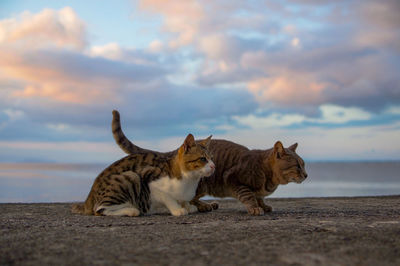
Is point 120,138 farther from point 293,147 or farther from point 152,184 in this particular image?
point 293,147

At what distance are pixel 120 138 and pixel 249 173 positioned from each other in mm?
1925

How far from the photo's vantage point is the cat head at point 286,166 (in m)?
4.75

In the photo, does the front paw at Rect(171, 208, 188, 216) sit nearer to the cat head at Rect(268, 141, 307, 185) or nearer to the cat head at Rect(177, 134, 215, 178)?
the cat head at Rect(177, 134, 215, 178)

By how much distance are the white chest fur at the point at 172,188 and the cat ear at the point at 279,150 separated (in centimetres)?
105

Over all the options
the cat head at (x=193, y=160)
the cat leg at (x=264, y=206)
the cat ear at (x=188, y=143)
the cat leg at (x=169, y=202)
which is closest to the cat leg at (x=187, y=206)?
the cat leg at (x=169, y=202)

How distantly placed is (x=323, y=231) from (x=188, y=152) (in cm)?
209

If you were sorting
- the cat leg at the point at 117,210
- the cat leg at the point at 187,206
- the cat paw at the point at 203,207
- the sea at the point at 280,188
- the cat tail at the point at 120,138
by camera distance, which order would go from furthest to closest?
the sea at the point at 280,188 → the cat tail at the point at 120,138 → the cat paw at the point at 203,207 → the cat leg at the point at 187,206 → the cat leg at the point at 117,210

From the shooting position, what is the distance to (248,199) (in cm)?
479

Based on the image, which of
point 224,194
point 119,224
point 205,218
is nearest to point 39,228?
point 119,224

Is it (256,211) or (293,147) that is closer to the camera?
(256,211)

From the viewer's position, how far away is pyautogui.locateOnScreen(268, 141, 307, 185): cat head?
475cm

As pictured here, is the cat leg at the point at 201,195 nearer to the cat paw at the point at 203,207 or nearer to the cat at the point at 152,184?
the cat paw at the point at 203,207

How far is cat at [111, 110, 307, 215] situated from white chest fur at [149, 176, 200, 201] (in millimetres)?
422

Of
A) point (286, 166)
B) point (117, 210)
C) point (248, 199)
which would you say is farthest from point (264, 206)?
point (117, 210)
